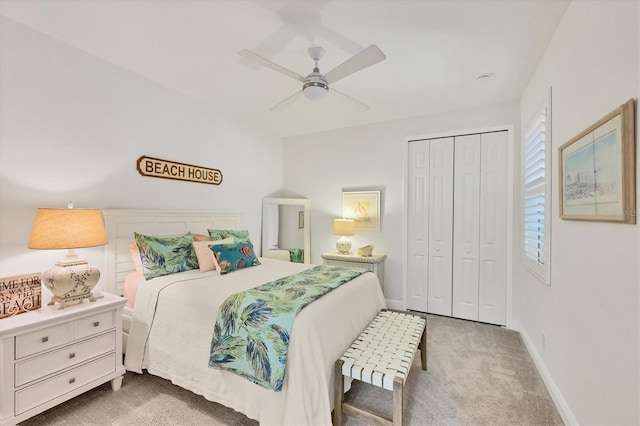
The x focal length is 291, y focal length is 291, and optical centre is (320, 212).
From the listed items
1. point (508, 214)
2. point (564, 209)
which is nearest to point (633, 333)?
point (564, 209)

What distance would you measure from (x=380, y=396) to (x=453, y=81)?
291 centimetres

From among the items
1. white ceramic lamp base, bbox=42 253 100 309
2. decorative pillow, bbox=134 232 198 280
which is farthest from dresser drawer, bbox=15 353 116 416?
decorative pillow, bbox=134 232 198 280

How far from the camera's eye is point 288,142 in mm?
5004

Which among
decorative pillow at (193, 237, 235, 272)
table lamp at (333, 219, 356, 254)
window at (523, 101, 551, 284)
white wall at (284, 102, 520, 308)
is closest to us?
window at (523, 101, 551, 284)

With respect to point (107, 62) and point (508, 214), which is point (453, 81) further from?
point (107, 62)

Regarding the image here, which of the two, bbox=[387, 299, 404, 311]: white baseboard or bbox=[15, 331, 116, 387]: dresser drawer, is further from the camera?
bbox=[387, 299, 404, 311]: white baseboard

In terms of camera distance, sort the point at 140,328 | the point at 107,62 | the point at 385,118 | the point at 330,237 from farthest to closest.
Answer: the point at 330,237, the point at 385,118, the point at 107,62, the point at 140,328

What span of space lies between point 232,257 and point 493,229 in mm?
3038

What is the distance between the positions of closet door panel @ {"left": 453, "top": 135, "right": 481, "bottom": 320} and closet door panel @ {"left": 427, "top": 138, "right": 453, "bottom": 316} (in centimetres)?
7

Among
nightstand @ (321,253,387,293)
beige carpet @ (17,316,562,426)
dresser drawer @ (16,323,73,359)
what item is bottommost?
beige carpet @ (17,316,562,426)

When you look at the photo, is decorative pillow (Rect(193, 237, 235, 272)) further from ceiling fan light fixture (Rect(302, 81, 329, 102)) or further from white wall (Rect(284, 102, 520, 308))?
white wall (Rect(284, 102, 520, 308))

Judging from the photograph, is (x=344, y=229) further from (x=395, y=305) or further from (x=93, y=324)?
(x=93, y=324)

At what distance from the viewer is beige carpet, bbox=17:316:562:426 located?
6.16 ft

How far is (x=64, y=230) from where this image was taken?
2.02 m
